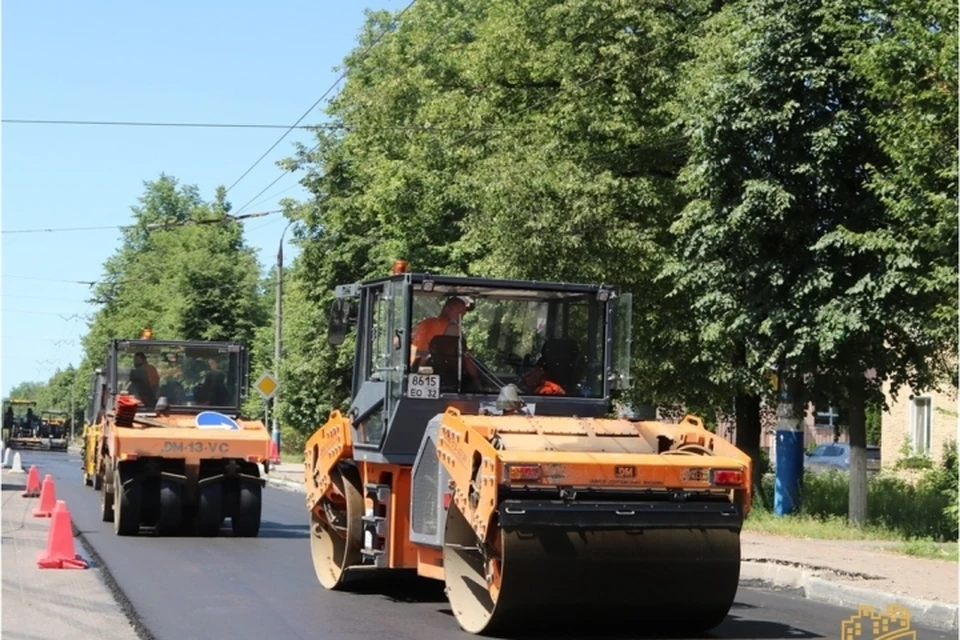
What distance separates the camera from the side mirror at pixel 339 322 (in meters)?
13.2

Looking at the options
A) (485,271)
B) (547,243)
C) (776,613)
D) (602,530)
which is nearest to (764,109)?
(547,243)

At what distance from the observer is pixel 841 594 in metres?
14.3

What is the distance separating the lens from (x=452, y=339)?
41.5 feet

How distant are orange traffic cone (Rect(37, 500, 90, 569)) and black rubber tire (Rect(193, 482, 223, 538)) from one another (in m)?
4.30

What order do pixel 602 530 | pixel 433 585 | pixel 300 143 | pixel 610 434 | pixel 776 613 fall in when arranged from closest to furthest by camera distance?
1. pixel 602 530
2. pixel 610 434
3. pixel 776 613
4. pixel 433 585
5. pixel 300 143

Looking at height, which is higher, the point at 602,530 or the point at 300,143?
the point at 300,143

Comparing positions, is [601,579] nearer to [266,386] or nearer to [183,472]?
[183,472]

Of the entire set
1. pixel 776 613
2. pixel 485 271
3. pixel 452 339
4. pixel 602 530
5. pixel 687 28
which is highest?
pixel 687 28

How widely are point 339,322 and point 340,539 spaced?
1.95 meters

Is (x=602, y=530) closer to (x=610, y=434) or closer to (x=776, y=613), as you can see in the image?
(x=610, y=434)

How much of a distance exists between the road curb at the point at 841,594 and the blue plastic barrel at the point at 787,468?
8.19 metres

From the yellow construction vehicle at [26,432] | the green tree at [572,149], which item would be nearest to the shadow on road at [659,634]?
the green tree at [572,149]

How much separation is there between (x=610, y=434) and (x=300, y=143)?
124 feet

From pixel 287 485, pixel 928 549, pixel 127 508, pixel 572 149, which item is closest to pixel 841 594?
pixel 928 549
